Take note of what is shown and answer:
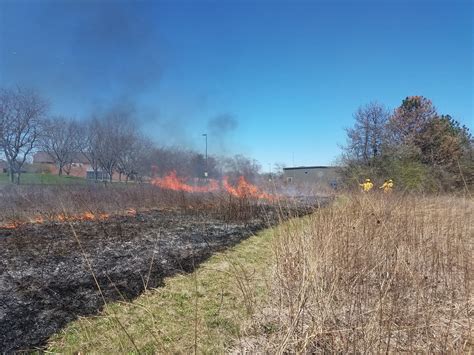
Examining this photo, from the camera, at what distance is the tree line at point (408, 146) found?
1207 centimetres

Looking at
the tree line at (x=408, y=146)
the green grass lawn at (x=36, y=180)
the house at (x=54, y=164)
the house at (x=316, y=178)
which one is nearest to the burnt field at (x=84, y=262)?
the house at (x=316, y=178)

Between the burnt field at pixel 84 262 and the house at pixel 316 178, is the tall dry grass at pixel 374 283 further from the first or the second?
the house at pixel 316 178

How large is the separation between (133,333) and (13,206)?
32.5 ft

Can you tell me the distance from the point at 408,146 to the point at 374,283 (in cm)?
1521

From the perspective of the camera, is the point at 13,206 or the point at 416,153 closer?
the point at 13,206

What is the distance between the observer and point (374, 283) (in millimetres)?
2760

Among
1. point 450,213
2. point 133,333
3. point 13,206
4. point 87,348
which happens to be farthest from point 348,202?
point 13,206

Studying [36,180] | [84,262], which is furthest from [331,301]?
[36,180]

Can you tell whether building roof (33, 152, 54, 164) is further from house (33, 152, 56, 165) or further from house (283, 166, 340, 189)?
house (283, 166, 340, 189)

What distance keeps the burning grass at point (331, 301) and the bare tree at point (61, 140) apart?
23748mm

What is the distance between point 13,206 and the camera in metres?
9.91

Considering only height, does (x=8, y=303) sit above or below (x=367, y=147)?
below

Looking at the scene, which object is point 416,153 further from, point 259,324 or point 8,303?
point 8,303

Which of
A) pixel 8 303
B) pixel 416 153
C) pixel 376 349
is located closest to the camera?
pixel 376 349
